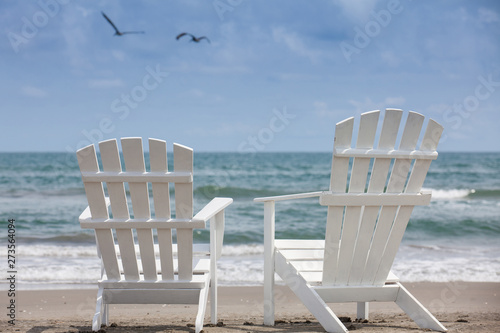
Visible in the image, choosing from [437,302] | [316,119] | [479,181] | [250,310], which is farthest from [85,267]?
[316,119]

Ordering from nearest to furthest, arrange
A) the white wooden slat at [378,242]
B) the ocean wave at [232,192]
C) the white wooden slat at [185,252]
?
the white wooden slat at [185,252]
the white wooden slat at [378,242]
the ocean wave at [232,192]

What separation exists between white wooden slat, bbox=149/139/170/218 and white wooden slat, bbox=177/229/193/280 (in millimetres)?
153

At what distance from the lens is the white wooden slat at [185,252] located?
2934 mm

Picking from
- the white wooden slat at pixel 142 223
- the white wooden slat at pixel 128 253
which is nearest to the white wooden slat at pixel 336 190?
the white wooden slat at pixel 142 223

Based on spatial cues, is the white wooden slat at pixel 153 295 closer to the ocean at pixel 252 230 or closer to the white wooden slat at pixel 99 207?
the white wooden slat at pixel 99 207

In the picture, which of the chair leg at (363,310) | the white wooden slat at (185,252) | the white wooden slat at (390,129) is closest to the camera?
the white wooden slat at (390,129)

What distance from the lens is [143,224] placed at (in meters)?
2.88

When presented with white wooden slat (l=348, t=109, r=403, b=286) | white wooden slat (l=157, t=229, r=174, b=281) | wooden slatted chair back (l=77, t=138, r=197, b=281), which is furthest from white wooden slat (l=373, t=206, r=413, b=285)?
white wooden slat (l=157, t=229, r=174, b=281)

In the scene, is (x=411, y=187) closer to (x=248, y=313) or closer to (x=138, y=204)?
(x=138, y=204)

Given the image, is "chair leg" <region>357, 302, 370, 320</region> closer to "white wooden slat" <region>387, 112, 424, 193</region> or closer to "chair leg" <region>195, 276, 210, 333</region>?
"white wooden slat" <region>387, 112, 424, 193</region>

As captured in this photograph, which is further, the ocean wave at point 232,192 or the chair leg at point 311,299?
the ocean wave at point 232,192

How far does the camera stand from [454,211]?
12.5 m

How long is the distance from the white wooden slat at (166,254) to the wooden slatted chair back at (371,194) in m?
0.94

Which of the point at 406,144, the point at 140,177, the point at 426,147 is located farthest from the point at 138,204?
the point at 426,147
